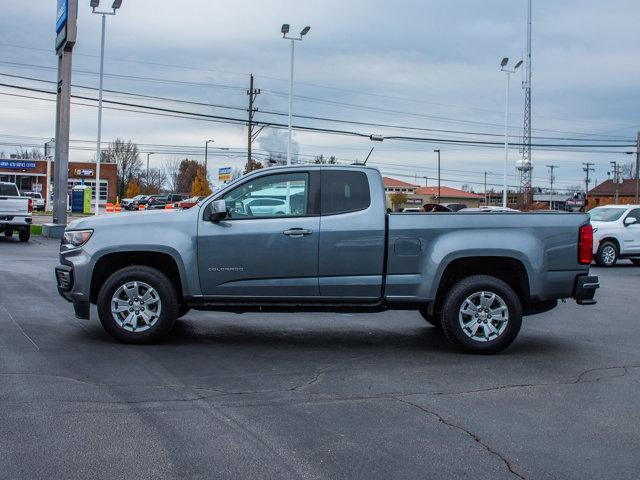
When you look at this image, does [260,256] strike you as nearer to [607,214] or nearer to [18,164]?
[607,214]

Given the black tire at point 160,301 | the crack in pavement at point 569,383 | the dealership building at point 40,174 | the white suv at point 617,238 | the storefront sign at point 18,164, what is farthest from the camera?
the dealership building at point 40,174

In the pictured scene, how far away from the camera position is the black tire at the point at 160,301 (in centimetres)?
770

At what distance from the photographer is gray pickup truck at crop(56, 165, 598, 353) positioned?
759 cm

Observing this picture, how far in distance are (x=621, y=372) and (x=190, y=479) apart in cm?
473

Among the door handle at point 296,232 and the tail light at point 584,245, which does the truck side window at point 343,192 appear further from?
the tail light at point 584,245

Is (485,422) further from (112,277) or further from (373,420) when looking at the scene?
(112,277)

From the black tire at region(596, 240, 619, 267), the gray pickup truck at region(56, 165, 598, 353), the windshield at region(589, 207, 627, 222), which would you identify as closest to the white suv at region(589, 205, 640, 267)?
the black tire at region(596, 240, 619, 267)

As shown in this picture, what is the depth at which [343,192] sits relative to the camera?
7.83 m

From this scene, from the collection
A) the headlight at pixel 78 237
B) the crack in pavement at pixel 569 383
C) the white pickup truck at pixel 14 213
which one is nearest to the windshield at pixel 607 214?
the crack in pavement at pixel 569 383

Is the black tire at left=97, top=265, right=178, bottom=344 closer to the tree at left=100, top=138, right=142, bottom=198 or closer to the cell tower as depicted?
the cell tower

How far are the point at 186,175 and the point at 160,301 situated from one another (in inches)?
4438

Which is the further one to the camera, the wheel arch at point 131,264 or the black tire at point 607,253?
the black tire at point 607,253

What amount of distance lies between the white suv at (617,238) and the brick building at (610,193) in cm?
9172

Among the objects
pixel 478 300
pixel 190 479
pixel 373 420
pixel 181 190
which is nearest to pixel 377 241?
pixel 478 300
